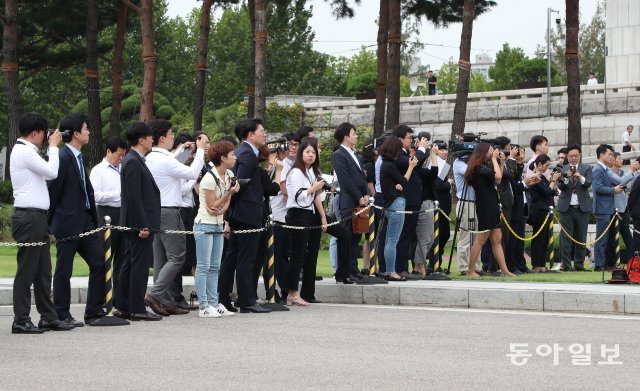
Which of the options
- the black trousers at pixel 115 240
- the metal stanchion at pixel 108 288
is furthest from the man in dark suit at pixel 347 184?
the metal stanchion at pixel 108 288

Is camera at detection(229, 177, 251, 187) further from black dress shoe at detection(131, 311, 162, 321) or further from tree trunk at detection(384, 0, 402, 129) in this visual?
tree trunk at detection(384, 0, 402, 129)

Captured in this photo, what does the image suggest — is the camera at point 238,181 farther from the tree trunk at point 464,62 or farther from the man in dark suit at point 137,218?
the tree trunk at point 464,62

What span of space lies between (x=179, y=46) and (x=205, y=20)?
190ft

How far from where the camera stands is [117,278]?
1439 cm

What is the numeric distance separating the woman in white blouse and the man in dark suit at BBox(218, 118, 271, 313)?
0.58 meters

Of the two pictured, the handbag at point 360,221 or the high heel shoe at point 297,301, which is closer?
the high heel shoe at point 297,301

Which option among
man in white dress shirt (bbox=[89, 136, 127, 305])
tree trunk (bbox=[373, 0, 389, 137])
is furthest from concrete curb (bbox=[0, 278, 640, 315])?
tree trunk (bbox=[373, 0, 389, 137])

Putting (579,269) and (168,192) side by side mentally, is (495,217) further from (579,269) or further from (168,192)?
(168,192)

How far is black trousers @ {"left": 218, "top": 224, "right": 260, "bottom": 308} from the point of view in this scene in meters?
15.0

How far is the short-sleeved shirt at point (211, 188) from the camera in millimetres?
14383

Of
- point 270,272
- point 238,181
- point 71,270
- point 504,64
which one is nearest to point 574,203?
point 270,272

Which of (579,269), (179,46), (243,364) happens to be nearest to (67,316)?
(243,364)

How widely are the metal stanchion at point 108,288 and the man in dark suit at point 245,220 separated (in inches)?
60.8

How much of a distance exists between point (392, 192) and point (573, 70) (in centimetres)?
1765
